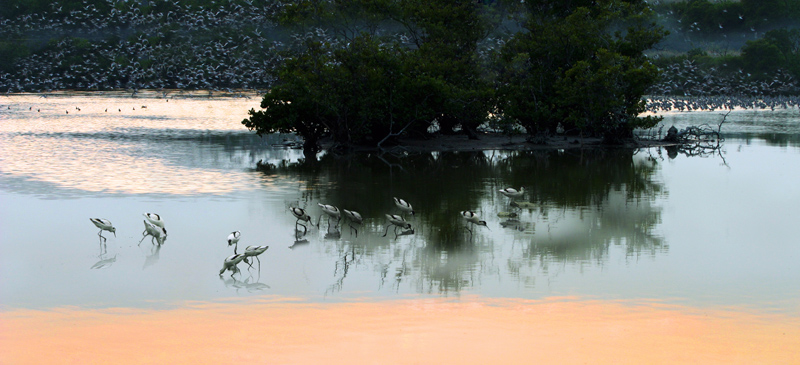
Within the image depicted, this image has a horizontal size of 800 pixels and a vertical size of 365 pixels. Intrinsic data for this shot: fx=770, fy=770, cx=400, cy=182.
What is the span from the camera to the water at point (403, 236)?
456 inches

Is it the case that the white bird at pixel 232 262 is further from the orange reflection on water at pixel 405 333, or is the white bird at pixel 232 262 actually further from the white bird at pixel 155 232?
the white bird at pixel 155 232

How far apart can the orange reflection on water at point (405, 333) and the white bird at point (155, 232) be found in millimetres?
3498

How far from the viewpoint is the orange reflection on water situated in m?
8.93

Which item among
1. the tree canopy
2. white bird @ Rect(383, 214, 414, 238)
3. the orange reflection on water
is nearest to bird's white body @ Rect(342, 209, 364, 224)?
white bird @ Rect(383, 214, 414, 238)

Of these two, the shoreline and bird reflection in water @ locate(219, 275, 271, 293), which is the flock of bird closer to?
bird reflection in water @ locate(219, 275, 271, 293)

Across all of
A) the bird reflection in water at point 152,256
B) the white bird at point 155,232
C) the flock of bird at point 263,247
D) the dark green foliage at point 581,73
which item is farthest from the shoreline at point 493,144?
the bird reflection in water at point 152,256

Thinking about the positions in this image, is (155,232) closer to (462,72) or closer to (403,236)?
(403,236)

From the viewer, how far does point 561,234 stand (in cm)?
1546

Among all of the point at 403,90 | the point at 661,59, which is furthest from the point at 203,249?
the point at 661,59

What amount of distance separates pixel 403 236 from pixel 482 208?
12.8 feet

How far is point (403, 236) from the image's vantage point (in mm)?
15047

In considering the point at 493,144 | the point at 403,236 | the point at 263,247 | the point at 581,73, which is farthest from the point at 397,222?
the point at 493,144

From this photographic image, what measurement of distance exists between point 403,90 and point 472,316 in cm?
2110

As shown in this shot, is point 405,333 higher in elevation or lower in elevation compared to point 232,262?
lower
